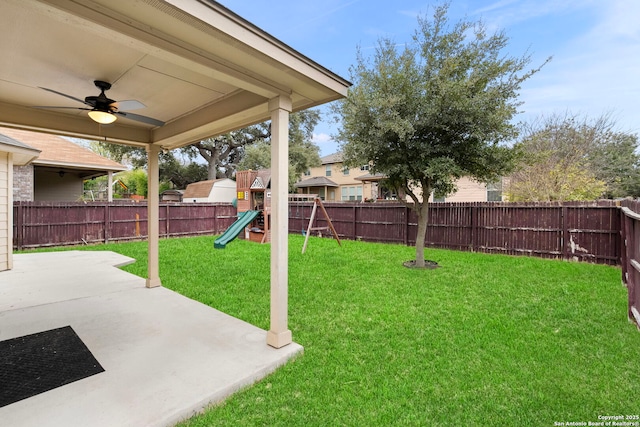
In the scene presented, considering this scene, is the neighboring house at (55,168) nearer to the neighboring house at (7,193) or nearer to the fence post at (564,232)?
the neighboring house at (7,193)

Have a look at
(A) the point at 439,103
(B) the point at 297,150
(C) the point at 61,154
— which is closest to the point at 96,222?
(C) the point at 61,154

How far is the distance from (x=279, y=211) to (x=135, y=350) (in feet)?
5.92

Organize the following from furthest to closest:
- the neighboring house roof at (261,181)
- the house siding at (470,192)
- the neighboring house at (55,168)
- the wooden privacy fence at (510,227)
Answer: the house siding at (470,192), the neighboring house roof at (261,181), the neighboring house at (55,168), the wooden privacy fence at (510,227)

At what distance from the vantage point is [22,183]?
10.3 m

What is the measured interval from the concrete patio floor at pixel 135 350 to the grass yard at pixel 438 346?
208 mm

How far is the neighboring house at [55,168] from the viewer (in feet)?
33.9

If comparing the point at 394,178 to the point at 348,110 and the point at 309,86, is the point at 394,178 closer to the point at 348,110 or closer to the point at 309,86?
the point at 348,110

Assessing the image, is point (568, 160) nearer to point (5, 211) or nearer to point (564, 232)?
point (564, 232)

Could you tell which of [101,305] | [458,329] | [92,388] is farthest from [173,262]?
[458,329]

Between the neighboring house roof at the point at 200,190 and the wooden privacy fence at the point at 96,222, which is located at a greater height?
the neighboring house roof at the point at 200,190

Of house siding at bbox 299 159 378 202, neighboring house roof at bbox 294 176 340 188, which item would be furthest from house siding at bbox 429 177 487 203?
neighboring house roof at bbox 294 176 340 188

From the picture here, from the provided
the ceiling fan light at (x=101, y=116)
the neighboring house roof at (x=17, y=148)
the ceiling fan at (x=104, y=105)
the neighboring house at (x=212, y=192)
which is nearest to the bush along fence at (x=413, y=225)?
the neighboring house roof at (x=17, y=148)

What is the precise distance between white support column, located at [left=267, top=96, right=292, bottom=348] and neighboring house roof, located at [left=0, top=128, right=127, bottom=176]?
11.7 m

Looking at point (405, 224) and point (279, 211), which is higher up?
point (279, 211)
